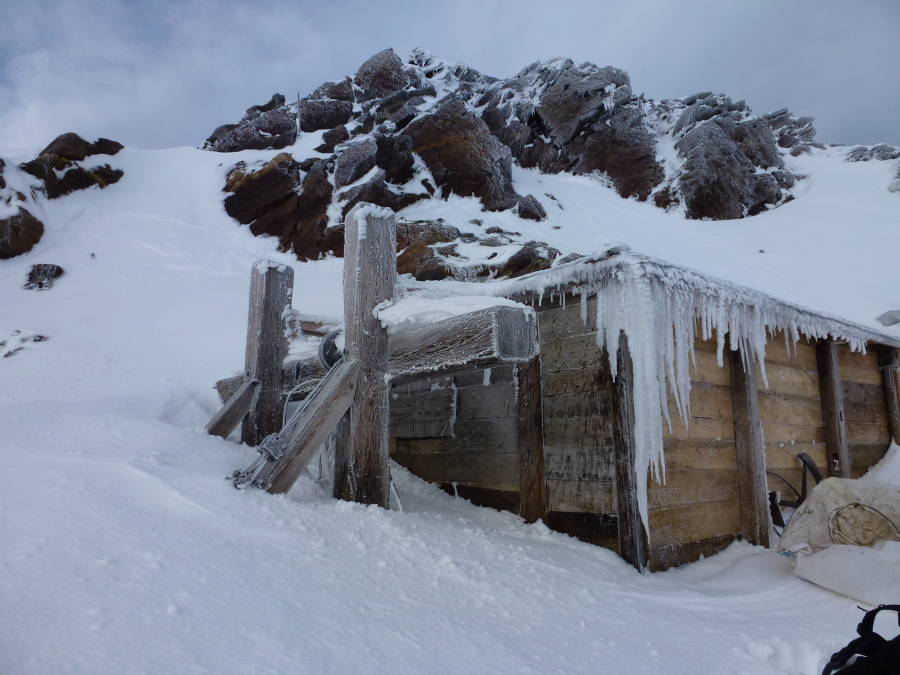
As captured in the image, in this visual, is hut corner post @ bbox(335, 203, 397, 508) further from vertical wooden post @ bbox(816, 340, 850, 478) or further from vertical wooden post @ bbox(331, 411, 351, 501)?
vertical wooden post @ bbox(816, 340, 850, 478)

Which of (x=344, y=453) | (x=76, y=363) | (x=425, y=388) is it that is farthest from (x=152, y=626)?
(x=76, y=363)

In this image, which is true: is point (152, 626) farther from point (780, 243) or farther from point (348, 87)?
point (348, 87)

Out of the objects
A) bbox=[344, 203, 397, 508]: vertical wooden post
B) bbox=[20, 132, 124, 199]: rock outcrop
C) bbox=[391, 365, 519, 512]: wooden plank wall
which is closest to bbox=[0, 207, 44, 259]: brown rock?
bbox=[20, 132, 124, 199]: rock outcrop

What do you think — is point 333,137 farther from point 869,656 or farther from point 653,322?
point 869,656

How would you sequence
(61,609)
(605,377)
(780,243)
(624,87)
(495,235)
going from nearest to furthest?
(61,609), (605,377), (495,235), (780,243), (624,87)

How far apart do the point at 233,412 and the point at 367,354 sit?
1368 mm

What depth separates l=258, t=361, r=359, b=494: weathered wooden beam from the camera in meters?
2.90

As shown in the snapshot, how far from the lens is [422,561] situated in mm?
2562

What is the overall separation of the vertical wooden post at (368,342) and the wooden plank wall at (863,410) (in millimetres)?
5394

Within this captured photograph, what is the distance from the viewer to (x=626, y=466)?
3475 mm

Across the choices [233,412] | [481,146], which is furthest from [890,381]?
[481,146]

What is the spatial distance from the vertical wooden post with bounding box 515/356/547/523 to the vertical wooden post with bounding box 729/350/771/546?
1739mm

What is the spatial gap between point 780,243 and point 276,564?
19.5 m

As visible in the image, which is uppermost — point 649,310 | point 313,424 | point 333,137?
point 333,137
